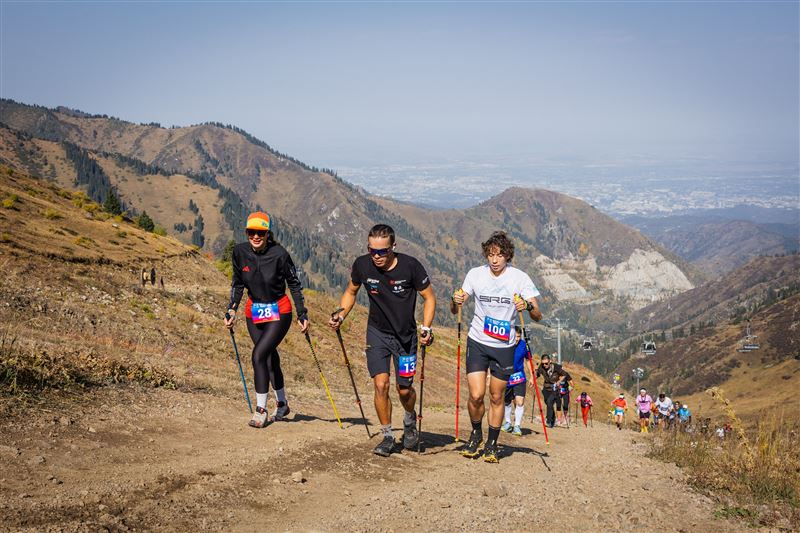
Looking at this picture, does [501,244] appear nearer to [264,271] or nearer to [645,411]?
[264,271]

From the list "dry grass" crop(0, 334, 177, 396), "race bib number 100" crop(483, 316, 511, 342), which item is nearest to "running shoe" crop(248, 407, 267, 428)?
"dry grass" crop(0, 334, 177, 396)

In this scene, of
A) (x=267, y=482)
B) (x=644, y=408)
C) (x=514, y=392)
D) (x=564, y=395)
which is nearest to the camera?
(x=267, y=482)

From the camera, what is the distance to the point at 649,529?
706cm

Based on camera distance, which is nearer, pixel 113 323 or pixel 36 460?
pixel 36 460

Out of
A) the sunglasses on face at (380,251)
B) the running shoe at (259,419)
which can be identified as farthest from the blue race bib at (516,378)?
the running shoe at (259,419)

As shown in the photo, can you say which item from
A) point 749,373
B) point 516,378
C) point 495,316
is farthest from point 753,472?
point 749,373

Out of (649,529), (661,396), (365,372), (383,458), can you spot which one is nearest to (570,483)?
(649,529)

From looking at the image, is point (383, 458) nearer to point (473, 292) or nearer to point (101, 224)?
point (473, 292)

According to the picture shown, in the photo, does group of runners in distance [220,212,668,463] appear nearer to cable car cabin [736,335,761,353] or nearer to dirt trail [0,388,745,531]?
dirt trail [0,388,745,531]

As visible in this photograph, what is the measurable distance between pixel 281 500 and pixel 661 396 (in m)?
21.6

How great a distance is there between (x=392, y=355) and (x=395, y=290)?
96 cm

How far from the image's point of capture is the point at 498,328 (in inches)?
365

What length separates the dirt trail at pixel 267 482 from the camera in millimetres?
6094

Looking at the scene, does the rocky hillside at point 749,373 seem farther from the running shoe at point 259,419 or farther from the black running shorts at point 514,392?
the running shoe at point 259,419
